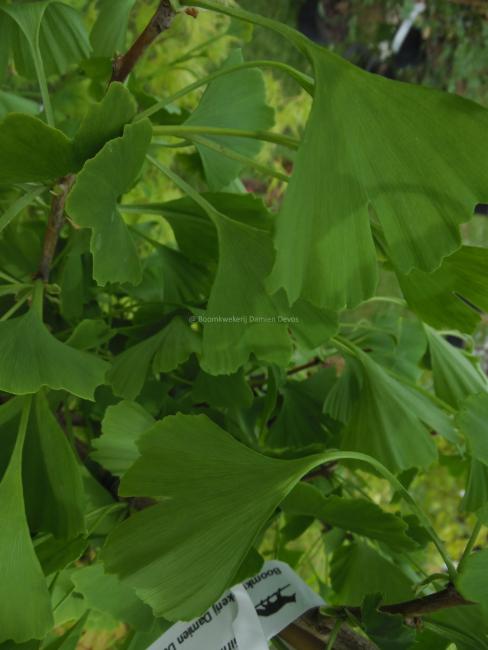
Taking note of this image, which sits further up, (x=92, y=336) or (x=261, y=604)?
(x=92, y=336)

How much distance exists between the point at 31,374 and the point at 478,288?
0.23 meters

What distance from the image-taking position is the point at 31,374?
31 centimetres

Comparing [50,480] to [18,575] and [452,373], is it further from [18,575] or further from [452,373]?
[452,373]

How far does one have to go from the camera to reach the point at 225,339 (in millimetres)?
336

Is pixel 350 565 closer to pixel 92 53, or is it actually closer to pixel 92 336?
pixel 92 336

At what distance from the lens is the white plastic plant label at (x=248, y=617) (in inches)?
13.9

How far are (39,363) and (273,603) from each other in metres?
0.20

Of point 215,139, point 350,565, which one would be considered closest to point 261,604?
point 350,565

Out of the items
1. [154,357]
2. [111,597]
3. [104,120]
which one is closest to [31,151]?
[104,120]

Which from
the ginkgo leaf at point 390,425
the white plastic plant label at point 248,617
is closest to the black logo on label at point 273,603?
the white plastic plant label at point 248,617

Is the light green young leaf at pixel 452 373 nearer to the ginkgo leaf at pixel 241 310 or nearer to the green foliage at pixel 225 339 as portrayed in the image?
the green foliage at pixel 225 339

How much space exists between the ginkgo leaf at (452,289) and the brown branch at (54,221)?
0.63ft

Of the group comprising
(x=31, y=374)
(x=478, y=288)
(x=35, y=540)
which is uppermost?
(x=478, y=288)

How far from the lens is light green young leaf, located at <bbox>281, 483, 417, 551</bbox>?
1.08ft
